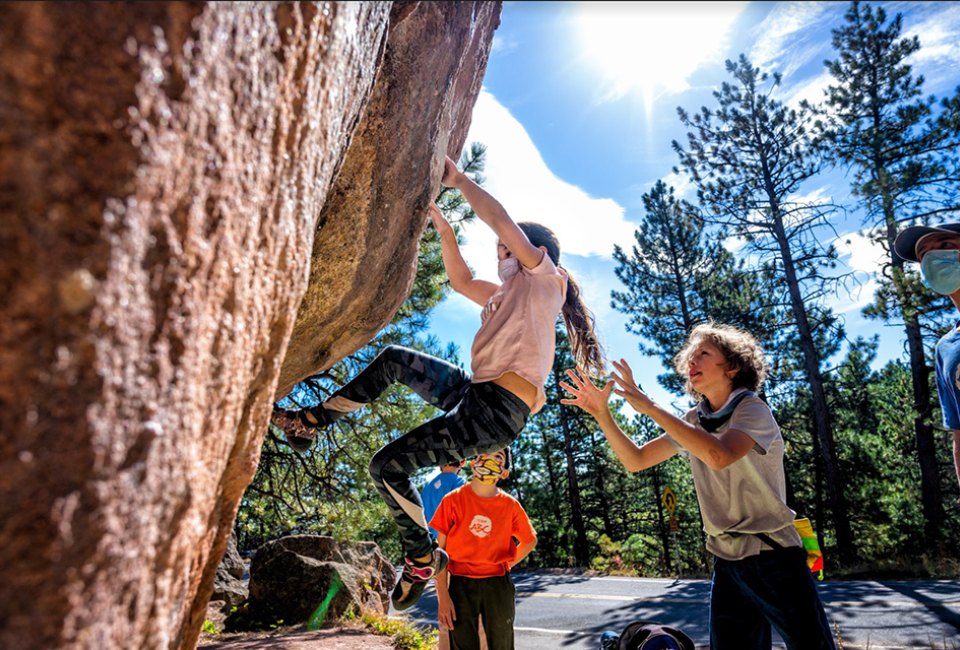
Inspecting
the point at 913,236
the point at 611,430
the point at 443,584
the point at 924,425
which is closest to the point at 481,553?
the point at 443,584

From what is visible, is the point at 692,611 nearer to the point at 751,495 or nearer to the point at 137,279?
the point at 751,495

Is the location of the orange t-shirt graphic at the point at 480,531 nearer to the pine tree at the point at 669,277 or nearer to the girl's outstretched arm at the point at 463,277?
the girl's outstretched arm at the point at 463,277

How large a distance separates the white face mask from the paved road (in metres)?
4.84

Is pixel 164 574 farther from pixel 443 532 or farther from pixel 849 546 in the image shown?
pixel 849 546

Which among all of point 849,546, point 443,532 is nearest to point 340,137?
point 443,532

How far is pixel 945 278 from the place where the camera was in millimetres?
2982

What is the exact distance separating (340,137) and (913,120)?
52.6 feet

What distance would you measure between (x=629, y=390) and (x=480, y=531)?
167 centimetres

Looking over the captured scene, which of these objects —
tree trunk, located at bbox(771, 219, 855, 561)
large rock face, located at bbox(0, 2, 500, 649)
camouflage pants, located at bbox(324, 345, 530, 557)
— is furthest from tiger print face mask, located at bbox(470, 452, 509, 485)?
tree trunk, located at bbox(771, 219, 855, 561)

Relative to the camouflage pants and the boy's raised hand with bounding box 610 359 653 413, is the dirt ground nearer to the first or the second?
the camouflage pants

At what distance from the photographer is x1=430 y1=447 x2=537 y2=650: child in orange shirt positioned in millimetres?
3496

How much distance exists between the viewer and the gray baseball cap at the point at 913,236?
10.4 ft

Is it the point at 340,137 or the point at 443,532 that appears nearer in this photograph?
the point at 340,137

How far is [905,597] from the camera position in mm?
8453
